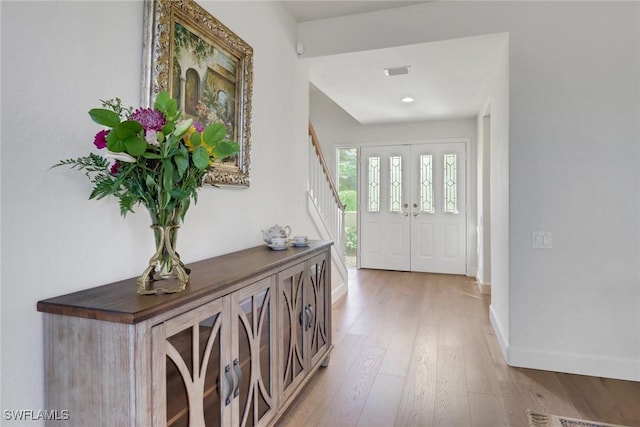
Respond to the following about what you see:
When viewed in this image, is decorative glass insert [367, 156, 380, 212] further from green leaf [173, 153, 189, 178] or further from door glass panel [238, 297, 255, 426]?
green leaf [173, 153, 189, 178]

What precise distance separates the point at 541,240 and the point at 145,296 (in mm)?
2543

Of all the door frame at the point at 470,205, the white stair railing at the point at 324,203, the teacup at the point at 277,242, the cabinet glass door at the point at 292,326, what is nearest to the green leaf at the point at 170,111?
the cabinet glass door at the point at 292,326

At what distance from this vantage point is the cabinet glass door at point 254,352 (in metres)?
1.51

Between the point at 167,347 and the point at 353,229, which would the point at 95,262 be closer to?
the point at 167,347

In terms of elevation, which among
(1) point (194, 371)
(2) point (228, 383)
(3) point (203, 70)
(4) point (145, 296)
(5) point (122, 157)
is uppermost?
(3) point (203, 70)

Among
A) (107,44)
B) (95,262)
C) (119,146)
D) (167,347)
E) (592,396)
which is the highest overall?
(107,44)

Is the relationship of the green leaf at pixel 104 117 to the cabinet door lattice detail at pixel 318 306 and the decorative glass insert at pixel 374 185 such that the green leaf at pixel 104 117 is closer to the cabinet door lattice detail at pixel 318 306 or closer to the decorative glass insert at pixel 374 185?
the cabinet door lattice detail at pixel 318 306

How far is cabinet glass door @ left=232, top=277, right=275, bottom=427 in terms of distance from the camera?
1.51 metres

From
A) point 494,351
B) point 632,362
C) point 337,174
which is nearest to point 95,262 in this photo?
point 494,351

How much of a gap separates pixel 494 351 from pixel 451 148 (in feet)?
11.7

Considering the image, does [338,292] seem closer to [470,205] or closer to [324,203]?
[324,203]

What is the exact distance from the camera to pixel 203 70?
194 cm

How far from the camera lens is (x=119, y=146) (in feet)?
3.57

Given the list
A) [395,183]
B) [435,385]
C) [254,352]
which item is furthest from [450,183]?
[254,352]
